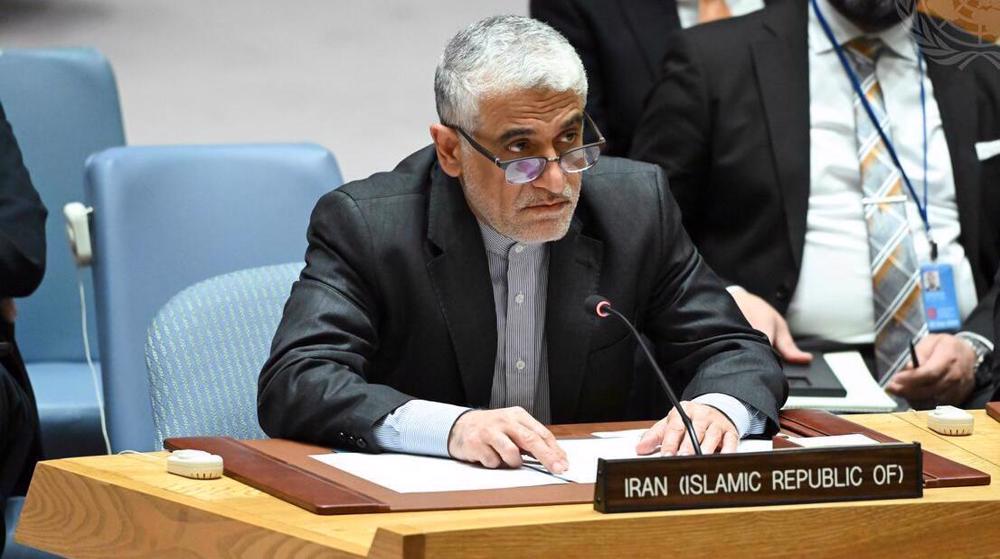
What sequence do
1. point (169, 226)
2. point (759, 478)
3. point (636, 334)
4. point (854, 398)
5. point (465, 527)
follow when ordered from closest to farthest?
1. point (465, 527)
2. point (759, 478)
3. point (636, 334)
4. point (854, 398)
5. point (169, 226)

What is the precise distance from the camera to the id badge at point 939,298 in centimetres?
381

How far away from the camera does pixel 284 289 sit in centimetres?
324

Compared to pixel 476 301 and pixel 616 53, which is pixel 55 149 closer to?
pixel 616 53

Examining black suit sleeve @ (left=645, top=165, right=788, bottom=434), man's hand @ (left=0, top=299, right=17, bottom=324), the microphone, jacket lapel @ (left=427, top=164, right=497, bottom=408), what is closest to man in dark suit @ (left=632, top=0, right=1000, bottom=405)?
black suit sleeve @ (left=645, top=165, right=788, bottom=434)

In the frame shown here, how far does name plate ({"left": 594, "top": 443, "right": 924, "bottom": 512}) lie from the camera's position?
199 cm

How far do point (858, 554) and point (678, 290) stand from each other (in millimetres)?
1009

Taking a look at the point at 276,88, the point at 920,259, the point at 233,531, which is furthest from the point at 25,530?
the point at 276,88

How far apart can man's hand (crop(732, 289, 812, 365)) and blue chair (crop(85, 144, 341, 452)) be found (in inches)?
38.9

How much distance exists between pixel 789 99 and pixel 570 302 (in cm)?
123

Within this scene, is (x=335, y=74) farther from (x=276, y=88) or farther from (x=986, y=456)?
(x=986, y=456)

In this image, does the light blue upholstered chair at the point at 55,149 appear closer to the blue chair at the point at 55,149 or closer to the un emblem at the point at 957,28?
the blue chair at the point at 55,149

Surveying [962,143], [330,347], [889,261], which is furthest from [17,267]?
[962,143]

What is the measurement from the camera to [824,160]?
Result: 388cm

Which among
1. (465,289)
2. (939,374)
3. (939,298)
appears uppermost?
(465,289)
